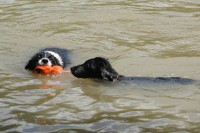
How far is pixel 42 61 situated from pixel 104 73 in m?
1.24


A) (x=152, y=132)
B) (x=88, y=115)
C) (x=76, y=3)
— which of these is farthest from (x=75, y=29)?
(x=152, y=132)

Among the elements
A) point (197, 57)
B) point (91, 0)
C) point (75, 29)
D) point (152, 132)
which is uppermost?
point (91, 0)

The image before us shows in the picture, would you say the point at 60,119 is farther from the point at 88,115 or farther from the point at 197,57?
the point at 197,57

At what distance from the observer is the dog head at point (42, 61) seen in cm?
702

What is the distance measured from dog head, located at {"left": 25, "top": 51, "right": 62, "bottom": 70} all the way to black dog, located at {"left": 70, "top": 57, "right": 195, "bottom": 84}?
2.09 ft

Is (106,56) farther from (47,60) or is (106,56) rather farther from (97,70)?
(97,70)

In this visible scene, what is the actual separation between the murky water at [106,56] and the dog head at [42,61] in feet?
0.51

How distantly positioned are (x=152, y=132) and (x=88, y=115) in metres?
0.84

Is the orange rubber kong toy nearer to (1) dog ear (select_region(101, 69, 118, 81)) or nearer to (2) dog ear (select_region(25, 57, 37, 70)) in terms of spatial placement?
(2) dog ear (select_region(25, 57, 37, 70))

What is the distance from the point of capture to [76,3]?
11.7 m

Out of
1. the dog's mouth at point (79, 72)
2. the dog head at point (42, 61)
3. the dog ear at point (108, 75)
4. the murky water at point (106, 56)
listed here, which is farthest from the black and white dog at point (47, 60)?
the dog ear at point (108, 75)

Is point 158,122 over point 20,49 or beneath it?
beneath

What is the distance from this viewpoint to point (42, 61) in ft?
23.1

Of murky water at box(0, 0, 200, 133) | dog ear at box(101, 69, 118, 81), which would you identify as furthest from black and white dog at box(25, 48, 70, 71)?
dog ear at box(101, 69, 118, 81)
